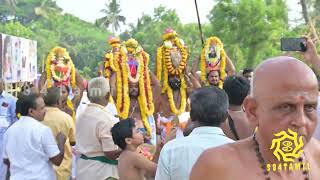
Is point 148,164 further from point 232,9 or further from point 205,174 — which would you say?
point 232,9

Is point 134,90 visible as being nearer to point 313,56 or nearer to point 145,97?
point 145,97

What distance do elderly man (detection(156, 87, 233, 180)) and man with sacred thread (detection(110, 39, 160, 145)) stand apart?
4610mm

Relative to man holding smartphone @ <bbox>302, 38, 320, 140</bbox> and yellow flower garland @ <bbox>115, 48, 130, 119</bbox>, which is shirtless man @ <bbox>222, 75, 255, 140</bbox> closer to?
man holding smartphone @ <bbox>302, 38, 320, 140</bbox>

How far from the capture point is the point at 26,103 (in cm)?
542

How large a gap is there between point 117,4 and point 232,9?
43.0 meters

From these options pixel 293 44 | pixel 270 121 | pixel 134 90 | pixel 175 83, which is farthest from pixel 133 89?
pixel 270 121

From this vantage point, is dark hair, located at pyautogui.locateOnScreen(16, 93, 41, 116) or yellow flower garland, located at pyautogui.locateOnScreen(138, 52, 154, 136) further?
yellow flower garland, located at pyautogui.locateOnScreen(138, 52, 154, 136)

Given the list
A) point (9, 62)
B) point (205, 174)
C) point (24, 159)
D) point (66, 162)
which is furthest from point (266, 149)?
point (9, 62)

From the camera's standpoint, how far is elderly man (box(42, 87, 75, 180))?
5934 millimetres

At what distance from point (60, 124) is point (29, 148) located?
790mm

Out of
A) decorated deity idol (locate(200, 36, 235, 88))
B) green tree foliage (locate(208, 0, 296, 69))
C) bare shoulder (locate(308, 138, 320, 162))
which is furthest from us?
green tree foliage (locate(208, 0, 296, 69))

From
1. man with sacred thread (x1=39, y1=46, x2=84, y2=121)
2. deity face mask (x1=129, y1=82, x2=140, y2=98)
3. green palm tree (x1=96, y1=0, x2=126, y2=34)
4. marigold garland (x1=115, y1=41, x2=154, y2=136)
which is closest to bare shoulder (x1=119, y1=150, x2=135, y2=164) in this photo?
marigold garland (x1=115, y1=41, x2=154, y2=136)

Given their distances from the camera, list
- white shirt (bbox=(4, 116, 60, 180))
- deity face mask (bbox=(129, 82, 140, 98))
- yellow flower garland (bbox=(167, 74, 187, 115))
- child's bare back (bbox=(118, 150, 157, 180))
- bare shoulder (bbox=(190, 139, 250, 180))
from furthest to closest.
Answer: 1. yellow flower garland (bbox=(167, 74, 187, 115))
2. deity face mask (bbox=(129, 82, 140, 98))
3. white shirt (bbox=(4, 116, 60, 180))
4. child's bare back (bbox=(118, 150, 157, 180))
5. bare shoulder (bbox=(190, 139, 250, 180))

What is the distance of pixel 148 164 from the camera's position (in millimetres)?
4359
